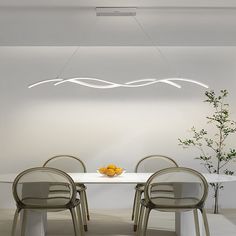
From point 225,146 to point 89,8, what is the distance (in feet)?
10.1

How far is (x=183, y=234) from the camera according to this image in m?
4.50

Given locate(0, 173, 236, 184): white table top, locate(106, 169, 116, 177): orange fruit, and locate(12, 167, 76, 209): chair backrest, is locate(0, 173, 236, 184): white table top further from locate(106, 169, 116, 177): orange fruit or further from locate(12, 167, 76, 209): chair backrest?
locate(12, 167, 76, 209): chair backrest

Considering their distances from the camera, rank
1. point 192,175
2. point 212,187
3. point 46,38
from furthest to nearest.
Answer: point 212,187 → point 46,38 → point 192,175

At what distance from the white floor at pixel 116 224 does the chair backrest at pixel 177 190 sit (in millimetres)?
943

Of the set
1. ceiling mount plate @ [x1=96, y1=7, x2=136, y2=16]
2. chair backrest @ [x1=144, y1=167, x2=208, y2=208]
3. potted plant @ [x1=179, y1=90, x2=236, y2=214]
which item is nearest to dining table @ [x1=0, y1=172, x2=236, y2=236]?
chair backrest @ [x1=144, y1=167, x2=208, y2=208]

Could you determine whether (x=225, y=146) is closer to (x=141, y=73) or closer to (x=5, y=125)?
(x=141, y=73)

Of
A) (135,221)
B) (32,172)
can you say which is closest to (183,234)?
(135,221)

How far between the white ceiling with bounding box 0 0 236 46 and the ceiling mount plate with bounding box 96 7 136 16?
0.06 metres

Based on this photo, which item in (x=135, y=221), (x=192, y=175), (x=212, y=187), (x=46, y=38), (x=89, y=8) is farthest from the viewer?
(x=212, y=187)

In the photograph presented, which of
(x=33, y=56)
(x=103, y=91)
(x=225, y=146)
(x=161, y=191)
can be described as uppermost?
(x=33, y=56)

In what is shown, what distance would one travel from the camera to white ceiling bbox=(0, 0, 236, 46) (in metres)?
4.17

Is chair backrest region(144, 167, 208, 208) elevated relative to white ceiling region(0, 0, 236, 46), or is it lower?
lower

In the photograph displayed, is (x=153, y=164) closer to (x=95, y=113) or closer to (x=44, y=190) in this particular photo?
(x=95, y=113)

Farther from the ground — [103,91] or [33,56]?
[33,56]
